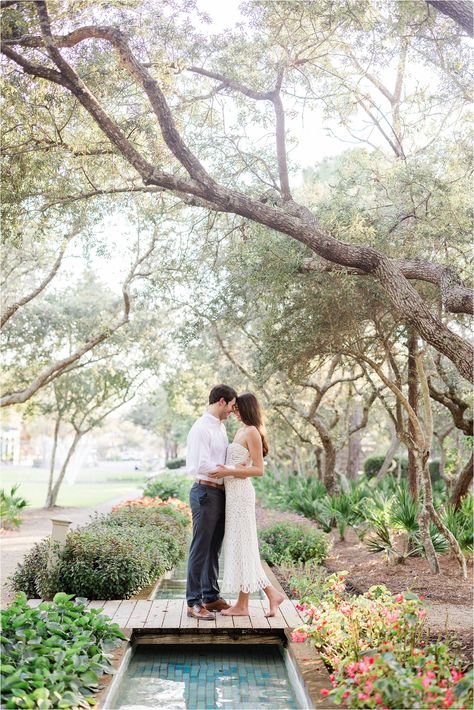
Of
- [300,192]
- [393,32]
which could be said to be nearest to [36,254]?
[300,192]

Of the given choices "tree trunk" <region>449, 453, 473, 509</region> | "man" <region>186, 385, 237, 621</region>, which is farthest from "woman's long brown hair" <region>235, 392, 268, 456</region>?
"tree trunk" <region>449, 453, 473, 509</region>

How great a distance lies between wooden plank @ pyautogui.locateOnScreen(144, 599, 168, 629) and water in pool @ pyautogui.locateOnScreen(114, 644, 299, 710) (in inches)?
8.0

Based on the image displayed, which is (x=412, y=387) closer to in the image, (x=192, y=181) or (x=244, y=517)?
(x=244, y=517)

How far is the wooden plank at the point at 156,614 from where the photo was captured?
6836mm

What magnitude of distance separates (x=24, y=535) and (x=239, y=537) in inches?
450

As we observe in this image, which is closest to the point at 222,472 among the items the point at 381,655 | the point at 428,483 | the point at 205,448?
the point at 205,448

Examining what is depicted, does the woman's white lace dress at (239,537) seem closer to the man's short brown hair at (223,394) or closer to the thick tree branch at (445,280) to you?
the man's short brown hair at (223,394)

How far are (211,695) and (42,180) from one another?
6400 millimetres

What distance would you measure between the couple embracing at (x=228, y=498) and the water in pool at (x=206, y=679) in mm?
486

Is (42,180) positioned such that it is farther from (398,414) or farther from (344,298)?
(398,414)

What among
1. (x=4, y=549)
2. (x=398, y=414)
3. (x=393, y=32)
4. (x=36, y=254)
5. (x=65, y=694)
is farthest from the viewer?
(x=36, y=254)

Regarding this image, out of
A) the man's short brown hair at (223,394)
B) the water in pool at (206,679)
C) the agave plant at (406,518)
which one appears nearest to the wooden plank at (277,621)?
the water in pool at (206,679)

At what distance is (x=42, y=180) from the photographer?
363 inches

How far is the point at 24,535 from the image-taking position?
17.2 m
